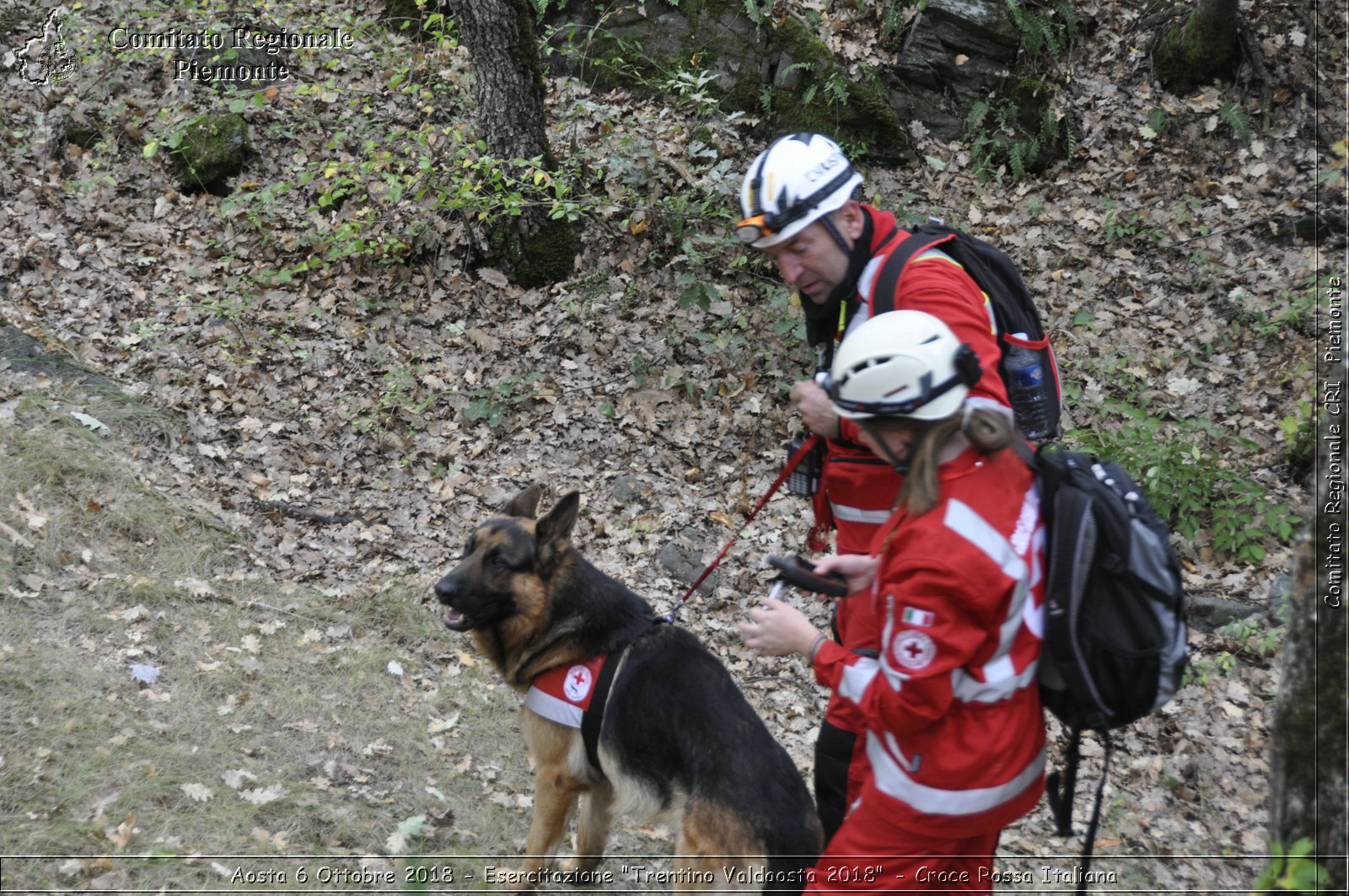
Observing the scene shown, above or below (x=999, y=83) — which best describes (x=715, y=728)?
below

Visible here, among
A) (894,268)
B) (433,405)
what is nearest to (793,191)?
(894,268)

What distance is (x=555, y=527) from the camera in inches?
188

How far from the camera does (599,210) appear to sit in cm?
1042

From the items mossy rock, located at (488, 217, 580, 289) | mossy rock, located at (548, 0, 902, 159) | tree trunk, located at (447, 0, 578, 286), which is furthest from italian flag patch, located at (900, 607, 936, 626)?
mossy rock, located at (548, 0, 902, 159)

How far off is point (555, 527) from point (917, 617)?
2.54m

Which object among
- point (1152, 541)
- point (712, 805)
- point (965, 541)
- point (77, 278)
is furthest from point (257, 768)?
point (77, 278)

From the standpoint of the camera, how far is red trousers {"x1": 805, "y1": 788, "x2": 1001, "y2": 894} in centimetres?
287

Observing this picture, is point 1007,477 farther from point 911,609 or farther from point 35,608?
point 35,608

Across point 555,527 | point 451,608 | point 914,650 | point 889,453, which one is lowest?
point 451,608

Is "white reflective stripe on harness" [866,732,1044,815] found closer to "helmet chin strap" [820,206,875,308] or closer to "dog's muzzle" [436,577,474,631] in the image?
"helmet chin strap" [820,206,875,308]

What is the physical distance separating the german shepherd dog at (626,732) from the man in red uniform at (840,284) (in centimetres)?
42

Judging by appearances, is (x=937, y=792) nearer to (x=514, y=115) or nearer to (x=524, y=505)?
(x=524, y=505)

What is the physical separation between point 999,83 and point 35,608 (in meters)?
11.2

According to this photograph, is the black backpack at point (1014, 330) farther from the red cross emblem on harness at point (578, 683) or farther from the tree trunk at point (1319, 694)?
the red cross emblem on harness at point (578, 683)
